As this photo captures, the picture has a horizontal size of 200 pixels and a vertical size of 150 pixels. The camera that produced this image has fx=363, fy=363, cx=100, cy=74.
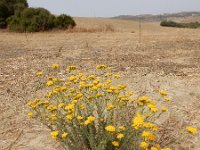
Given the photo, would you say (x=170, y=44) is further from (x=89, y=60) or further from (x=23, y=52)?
(x=23, y=52)

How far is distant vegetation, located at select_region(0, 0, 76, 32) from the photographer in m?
18.2

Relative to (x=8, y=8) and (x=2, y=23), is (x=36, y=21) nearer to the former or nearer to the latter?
(x=2, y=23)

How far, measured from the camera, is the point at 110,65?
27.3 ft

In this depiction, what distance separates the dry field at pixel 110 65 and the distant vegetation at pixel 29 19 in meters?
5.14

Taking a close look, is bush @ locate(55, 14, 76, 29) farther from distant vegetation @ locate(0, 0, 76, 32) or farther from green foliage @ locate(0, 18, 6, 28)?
green foliage @ locate(0, 18, 6, 28)

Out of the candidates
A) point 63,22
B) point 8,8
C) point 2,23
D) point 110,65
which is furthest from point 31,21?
point 110,65

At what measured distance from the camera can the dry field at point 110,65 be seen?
4754mm

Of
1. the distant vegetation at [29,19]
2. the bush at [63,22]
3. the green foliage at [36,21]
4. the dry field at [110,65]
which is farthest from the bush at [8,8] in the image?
the dry field at [110,65]

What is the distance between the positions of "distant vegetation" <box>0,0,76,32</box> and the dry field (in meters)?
5.14

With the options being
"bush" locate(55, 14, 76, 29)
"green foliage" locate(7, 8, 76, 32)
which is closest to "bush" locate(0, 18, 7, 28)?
"green foliage" locate(7, 8, 76, 32)

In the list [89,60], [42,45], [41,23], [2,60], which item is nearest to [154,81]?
[89,60]

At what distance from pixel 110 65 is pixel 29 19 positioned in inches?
449

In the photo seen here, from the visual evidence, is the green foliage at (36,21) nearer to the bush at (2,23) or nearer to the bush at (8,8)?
the bush at (2,23)

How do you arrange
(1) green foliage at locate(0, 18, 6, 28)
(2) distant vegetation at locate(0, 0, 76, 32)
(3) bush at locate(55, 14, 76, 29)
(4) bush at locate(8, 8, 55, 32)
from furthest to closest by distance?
(1) green foliage at locate(0, 18, 6, 28) → (3) bush at locate(55, 14, 76, 29) → (2) distant vegetation at locate(0, 0, 76, 32) → (4) bush at locate(8, 8, 55, 32)
